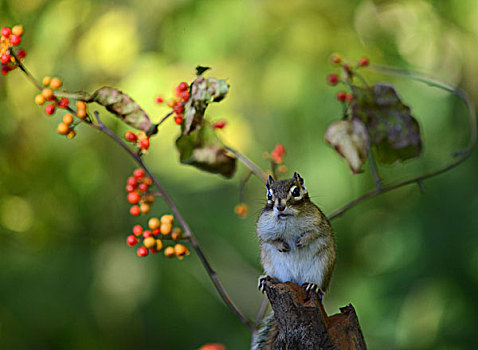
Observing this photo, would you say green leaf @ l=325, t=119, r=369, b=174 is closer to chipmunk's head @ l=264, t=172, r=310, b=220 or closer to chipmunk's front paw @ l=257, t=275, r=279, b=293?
chipmunk's head @ l=264, t=172, r=310, b=220

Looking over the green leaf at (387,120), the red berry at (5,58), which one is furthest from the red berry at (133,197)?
the green leaf at (387,120)

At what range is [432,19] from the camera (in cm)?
222

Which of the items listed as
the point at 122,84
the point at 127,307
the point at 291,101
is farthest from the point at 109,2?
the point at 127,307

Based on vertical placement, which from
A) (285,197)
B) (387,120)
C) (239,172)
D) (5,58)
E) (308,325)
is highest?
(239,172)

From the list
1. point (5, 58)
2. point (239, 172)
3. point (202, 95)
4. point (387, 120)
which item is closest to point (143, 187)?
point (202, 95)

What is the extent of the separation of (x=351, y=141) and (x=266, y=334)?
38 centimetres

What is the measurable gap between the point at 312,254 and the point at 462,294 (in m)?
1.17

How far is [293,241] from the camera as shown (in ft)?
3.56

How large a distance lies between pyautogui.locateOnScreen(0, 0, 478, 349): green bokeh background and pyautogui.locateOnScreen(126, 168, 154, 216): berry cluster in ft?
2.92

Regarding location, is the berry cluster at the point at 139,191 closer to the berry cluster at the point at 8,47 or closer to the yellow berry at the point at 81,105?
the yellow berry at the point at 81,105

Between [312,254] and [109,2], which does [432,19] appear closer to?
[109,2]

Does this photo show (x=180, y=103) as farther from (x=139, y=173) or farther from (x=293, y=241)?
(x=293, y=241)

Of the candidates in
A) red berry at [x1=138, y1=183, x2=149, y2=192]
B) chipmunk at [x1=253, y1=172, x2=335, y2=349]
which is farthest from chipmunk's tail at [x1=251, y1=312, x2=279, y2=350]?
red berry at [x1=138, y1=183, x2=149, y2=192]

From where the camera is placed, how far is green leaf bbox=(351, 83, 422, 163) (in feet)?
3.86
